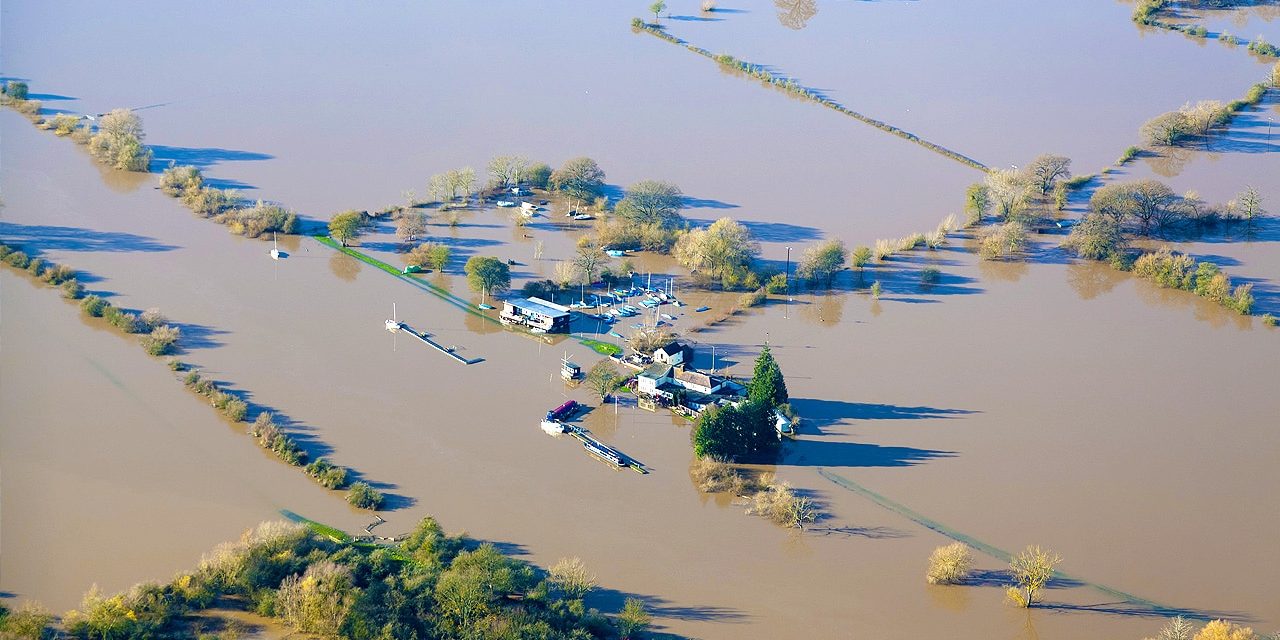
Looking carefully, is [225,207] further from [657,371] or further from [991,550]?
[991,550]

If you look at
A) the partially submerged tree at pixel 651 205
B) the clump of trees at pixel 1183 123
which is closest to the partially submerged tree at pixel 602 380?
the partially submerged tree at pixel 651 205

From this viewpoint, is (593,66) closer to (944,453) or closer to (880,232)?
(880,232)

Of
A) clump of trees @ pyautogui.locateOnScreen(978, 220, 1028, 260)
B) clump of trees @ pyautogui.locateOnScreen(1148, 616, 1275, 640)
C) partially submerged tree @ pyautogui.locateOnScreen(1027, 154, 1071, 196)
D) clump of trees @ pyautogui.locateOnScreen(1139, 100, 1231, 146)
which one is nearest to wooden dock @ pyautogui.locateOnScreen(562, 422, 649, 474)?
clump of trees @ pyautogui.locateOnScreen(1148, 616, 1275, 640)

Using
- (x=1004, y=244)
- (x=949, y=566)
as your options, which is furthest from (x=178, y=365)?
(x=1004, y=244)

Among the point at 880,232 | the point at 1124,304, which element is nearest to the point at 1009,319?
the point at 1124,304

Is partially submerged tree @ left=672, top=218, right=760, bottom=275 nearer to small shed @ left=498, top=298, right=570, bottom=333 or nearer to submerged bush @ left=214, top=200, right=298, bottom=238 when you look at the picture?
small shed @ left=498, top=298, right=570, bottom=333

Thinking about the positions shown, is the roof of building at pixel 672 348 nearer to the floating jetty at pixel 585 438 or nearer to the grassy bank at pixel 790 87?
the floating jetty at pixel 585 438
